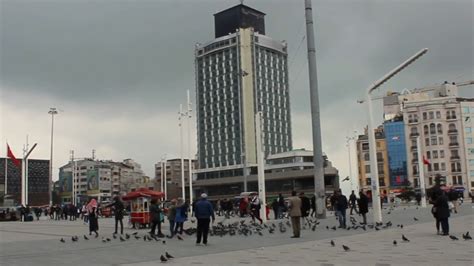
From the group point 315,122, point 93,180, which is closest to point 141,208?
point 315,122

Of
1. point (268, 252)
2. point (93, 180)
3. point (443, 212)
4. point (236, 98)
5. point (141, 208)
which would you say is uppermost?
point (236, 98)

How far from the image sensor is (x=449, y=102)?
11262 cm

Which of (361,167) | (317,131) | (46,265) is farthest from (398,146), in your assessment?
(46,265)

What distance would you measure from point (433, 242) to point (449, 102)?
348 feet

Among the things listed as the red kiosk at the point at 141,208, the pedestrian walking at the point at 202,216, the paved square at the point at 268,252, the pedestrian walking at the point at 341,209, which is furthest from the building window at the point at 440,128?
the pedestrian walking at the point at 202,216

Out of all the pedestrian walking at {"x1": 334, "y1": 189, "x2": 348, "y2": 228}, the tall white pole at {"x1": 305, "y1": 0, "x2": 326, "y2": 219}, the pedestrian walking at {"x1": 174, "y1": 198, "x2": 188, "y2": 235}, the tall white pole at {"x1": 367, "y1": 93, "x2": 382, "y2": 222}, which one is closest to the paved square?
the pedestrian walking at {"x1": 174, "y1": 198, "x2": 188, "y2": 235}

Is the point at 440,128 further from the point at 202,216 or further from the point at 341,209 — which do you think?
the point at 202,216

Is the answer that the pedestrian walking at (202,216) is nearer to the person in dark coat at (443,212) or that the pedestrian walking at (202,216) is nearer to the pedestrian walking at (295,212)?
the pedestrian walking at (295,212)

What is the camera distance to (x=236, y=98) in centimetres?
14525

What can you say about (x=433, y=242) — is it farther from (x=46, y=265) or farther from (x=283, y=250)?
(x=46, y=265)

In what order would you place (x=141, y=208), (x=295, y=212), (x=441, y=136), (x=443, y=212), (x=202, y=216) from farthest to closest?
1. (x=441, y=136)
2. (x=141, y=208)
3. (x=295, y=212)
4. (x=443, y=212)
5. (x=202, y=216)

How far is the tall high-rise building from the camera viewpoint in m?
136

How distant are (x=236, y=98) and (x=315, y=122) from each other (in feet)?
387

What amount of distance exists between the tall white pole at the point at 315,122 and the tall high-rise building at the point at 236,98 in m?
101
